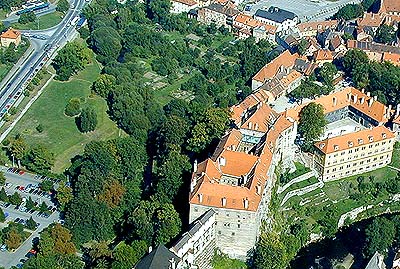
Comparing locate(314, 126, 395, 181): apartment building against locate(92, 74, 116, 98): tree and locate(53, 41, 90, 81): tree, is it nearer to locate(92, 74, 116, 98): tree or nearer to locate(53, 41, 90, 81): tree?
locate(92, 74, 116, 98): tree

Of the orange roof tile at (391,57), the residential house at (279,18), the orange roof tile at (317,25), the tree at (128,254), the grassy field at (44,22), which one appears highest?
the tree at (128,254)

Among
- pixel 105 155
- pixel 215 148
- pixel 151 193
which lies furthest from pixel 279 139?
pixel 105 155

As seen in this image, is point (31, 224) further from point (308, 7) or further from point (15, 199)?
point (308, 7)

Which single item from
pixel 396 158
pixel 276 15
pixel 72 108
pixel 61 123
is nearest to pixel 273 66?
pixel 396 158

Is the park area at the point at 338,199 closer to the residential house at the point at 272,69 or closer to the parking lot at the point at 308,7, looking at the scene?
the residential house at the point at 272,69

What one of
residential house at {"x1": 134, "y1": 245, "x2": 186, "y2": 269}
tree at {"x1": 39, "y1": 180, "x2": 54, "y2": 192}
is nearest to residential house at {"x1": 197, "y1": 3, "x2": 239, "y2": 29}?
tree at {"x1": 39, "y1": 180, "x2": 54, "y2": 192}

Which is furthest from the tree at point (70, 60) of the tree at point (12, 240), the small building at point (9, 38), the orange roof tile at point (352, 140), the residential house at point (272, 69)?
the orange roof tile at point (352, 140)
